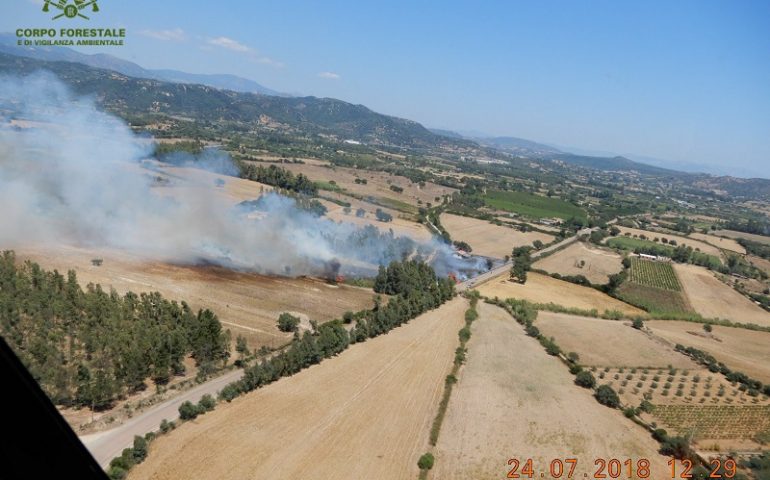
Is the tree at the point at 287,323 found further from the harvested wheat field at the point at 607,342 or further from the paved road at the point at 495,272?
the paved road at the point at 495,272

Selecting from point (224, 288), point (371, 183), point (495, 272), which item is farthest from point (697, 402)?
point (371, 183)

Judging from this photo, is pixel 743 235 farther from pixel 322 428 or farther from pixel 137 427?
pixel 137 427

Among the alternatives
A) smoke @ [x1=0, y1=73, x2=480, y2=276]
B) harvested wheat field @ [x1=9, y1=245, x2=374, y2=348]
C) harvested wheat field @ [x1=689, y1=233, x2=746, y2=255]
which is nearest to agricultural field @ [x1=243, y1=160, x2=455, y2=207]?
smoke @ [x1=0, y1=73, x2=480, y2=276]

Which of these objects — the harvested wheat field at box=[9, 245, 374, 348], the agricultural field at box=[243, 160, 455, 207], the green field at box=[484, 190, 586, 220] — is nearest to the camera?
the harvested wheat field at box=[9, 245, 374, 348]

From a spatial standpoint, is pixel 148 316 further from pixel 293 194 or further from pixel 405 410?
pixel 293 194

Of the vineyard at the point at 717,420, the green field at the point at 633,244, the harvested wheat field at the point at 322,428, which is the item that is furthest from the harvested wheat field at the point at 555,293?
the green field at the point at 633,244

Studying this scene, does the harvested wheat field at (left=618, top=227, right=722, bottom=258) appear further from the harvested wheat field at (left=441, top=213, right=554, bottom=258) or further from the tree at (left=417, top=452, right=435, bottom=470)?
the tree at (left=417, top=452, right=435, bottom=470)
